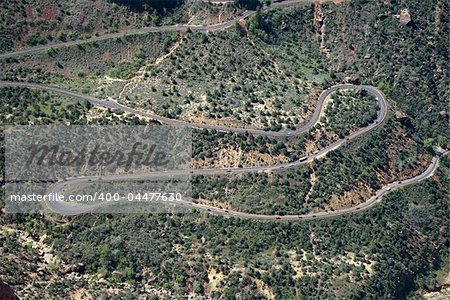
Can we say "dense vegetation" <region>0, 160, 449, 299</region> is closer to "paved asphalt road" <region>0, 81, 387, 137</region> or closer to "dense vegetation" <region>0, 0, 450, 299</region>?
"dense vegetation" <region>0, 0, 450, 299</region>

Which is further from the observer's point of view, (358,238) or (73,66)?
(73,66)

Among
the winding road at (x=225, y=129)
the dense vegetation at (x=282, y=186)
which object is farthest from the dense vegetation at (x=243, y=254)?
the winding road at (x=225, y=129)

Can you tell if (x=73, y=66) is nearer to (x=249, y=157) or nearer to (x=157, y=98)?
(x=157, y=98)

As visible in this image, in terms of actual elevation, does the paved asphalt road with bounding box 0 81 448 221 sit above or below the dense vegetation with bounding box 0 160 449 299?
above

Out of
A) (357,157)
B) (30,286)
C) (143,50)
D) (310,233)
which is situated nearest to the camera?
(30,286)

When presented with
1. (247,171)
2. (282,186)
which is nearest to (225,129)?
(247,171)

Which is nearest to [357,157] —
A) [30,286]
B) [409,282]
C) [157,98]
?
[409,282]

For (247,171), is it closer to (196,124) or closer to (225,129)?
(225,129)

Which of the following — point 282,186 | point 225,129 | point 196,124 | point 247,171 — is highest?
point 196,124

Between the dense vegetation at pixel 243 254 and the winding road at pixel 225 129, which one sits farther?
the winding road at pixel 225 129

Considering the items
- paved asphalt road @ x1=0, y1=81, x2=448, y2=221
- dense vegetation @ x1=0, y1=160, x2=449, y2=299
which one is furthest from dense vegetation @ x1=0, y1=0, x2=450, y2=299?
paved asphalt road @ x1=0, y1=81, x2=448, y2=221

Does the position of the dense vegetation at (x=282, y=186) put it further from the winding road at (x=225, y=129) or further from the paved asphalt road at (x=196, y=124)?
the paved asphalt road at (x=196, y=124)
